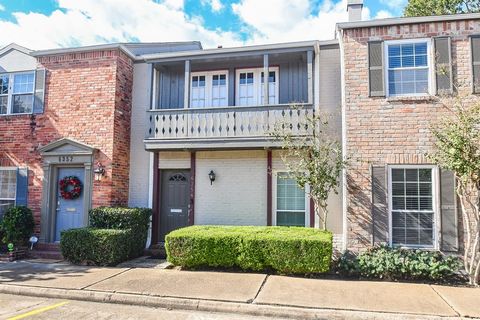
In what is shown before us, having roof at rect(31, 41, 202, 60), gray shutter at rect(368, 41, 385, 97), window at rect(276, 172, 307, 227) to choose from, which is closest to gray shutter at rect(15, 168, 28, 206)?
roof at rect(31, 41, 202, 60)

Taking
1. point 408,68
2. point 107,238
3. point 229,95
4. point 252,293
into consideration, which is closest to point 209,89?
point 229,95

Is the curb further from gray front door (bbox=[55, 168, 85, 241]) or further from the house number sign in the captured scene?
the house number sign

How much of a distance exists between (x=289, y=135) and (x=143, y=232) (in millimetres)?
4757

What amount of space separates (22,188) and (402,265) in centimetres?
1030

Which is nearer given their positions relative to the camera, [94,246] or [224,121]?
[94,246]

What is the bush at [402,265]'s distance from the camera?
7.32 metres

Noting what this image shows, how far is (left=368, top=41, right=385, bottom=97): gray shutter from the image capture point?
8.66 m

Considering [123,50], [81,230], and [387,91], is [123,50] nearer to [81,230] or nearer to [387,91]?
[81,230]

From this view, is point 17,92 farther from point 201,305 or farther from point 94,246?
point 201,305

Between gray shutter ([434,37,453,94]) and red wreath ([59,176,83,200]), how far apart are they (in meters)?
9.60

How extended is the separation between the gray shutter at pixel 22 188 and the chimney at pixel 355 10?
10108 millimetres

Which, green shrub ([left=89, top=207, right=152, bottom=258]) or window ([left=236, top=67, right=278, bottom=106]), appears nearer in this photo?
green shrub ([left=89, top=207, right=152, bottom=258])

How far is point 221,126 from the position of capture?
9.79 m

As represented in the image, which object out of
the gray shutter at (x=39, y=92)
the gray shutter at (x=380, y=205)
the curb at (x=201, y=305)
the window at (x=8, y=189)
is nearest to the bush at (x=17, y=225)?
the window at (x=8, y=189)
